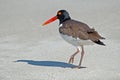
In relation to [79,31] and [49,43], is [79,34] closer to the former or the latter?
[79,31]

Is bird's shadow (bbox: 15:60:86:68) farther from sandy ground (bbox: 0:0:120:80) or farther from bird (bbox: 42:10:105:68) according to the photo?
bird (bbox: 42:10:105:68)

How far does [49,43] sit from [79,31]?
3.45 meters

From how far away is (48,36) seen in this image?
641 inches

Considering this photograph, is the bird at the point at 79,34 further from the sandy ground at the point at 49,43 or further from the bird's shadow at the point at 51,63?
the sandy ground at the point at 49,43

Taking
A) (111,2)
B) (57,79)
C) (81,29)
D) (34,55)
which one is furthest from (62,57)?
(111,2)

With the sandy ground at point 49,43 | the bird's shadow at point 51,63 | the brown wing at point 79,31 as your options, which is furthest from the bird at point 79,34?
the sandy ground at point 49,43

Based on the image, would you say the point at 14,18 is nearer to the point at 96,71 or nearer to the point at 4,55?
the point at 4,55

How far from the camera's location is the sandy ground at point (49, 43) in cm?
1160

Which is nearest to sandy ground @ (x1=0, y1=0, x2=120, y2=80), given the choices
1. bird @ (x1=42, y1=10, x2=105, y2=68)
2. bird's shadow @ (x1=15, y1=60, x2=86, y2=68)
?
bird's shadow @ (x1=15, y1=60, x2=86, y2=68)

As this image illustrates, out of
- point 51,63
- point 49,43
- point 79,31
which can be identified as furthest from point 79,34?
point 49,43

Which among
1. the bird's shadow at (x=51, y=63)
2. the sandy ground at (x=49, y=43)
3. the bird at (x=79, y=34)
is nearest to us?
the sandy ground at (x=49, y=43)

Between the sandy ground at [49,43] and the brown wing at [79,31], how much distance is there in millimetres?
825

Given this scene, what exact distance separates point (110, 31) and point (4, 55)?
4430mm

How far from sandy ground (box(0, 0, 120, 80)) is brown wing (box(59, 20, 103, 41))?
83 centimetres
